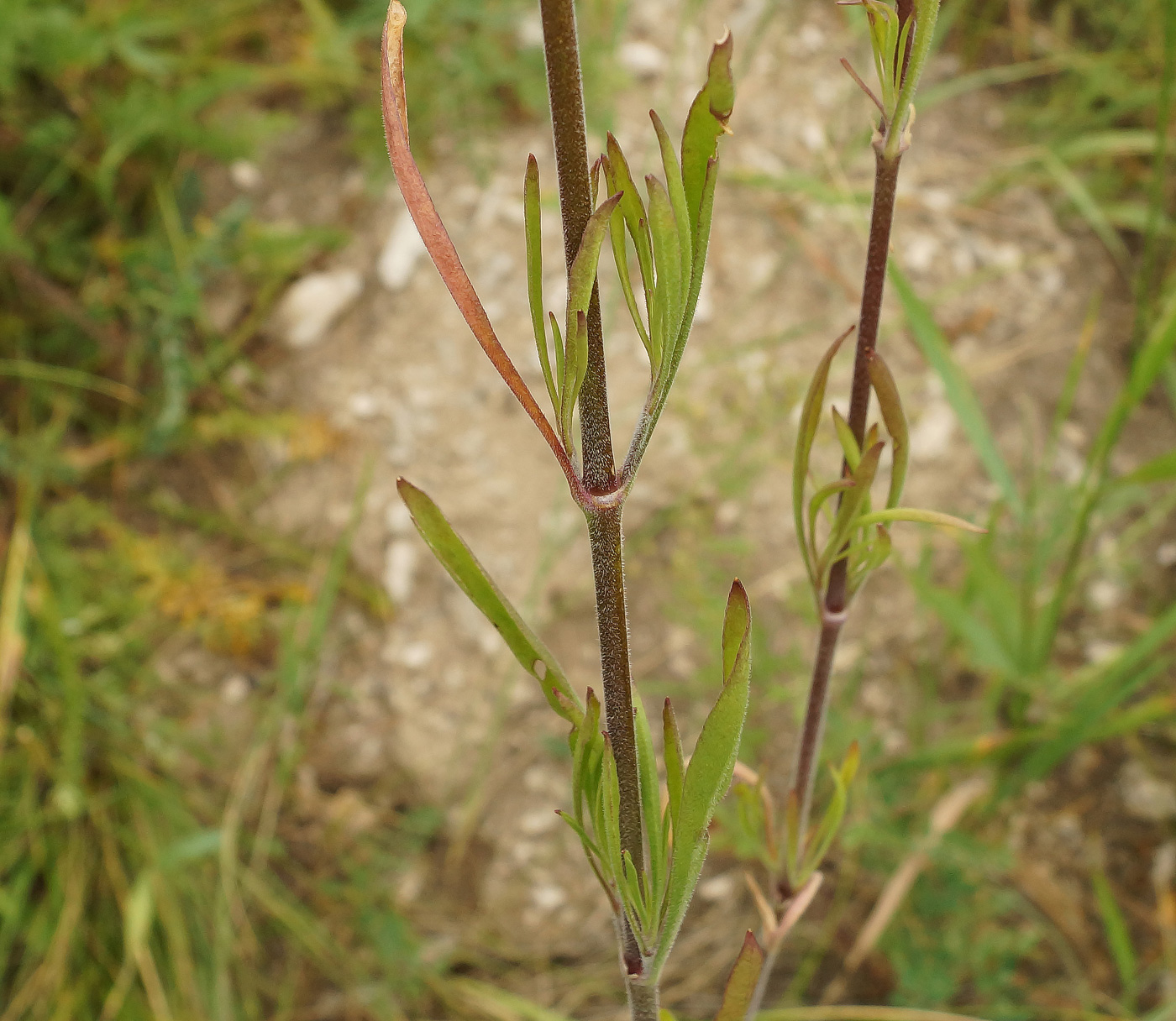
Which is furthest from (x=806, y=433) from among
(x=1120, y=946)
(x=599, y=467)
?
(x=1120, y=946)

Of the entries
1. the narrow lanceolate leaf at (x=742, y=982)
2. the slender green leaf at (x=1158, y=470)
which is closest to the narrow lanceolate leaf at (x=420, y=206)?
the narrow lanceolate leaf at (x=742, y=982)

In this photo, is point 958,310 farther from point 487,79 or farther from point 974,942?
point 974,942

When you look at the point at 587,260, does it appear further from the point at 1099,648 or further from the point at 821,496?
the point at 1099,648

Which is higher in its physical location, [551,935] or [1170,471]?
[1170,471]

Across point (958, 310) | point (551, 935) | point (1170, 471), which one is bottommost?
point (551, 935)

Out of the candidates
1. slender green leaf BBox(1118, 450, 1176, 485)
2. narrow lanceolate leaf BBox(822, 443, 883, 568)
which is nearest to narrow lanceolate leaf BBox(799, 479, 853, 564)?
narrow lanceolate leaf BBox(822, 443, 883, 568)

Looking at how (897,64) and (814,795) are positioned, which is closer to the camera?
(897,64)

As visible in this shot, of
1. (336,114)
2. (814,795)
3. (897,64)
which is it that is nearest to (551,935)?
(814,795)
